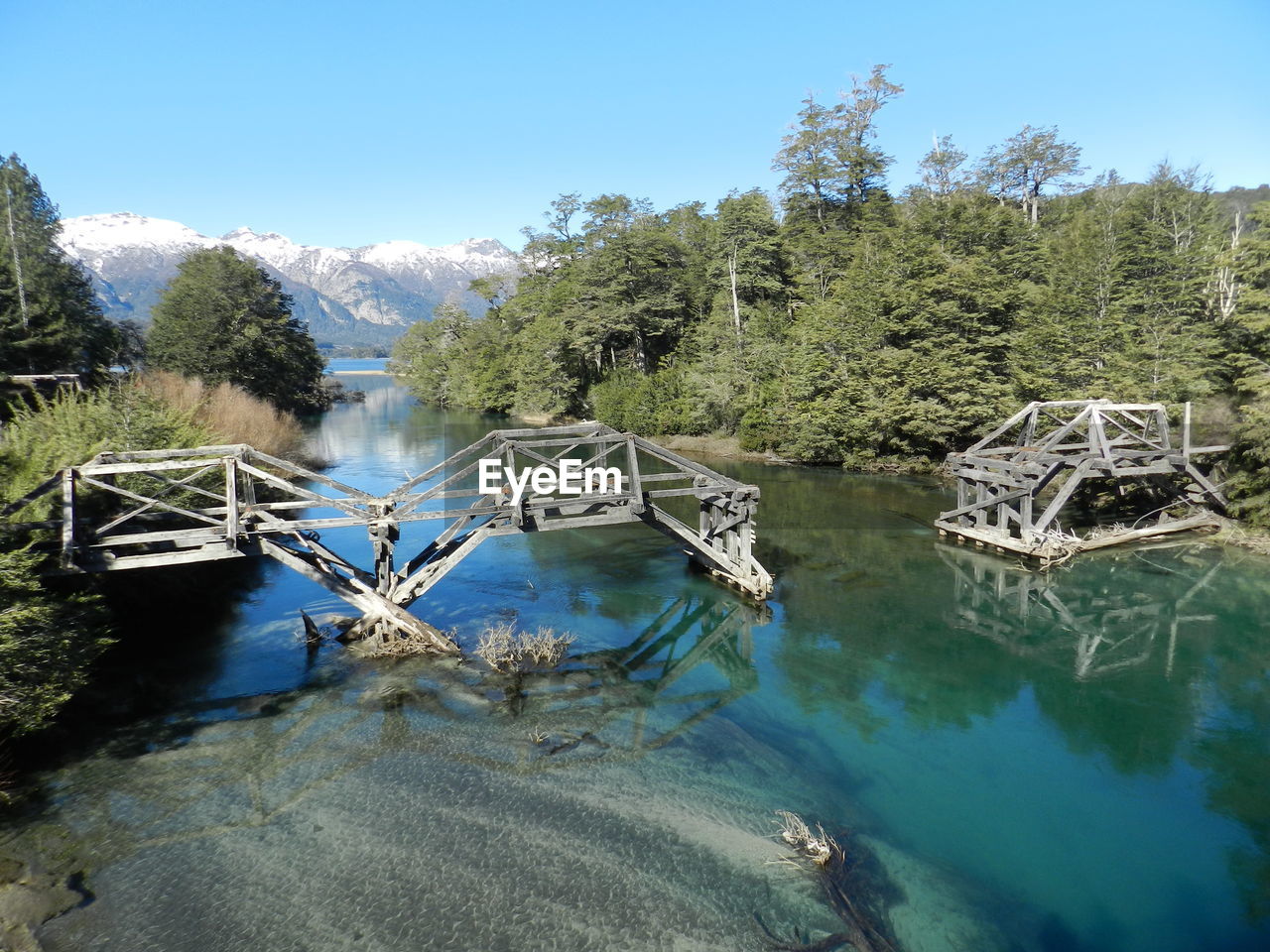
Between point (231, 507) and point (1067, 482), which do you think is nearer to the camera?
point (231, 507)

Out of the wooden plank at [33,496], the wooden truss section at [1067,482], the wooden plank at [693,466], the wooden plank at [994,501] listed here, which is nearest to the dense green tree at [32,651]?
the wooden plank at [33,496]

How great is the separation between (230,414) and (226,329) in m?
24.3

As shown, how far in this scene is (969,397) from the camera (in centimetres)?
3141

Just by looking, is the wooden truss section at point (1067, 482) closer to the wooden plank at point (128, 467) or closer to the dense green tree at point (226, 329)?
the wooden plank at point (128, 467)

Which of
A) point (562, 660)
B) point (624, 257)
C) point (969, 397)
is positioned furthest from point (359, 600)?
point (624, 257)

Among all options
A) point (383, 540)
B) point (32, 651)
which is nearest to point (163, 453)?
point (383, 540)

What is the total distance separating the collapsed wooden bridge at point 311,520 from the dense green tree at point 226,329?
38385mm

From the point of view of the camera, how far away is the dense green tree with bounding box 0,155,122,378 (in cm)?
2945

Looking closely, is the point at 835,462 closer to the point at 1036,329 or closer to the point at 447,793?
the point at 1036,329

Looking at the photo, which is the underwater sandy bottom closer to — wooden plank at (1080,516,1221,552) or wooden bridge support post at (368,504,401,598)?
wooden bridge support post at (368,504,401,598)

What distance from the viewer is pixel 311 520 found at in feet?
44.2

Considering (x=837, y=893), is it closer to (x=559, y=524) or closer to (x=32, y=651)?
(x=559, y=524)

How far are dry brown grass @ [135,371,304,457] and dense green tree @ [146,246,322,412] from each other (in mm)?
12390

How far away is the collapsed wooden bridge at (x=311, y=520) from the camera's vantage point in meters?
11.2
